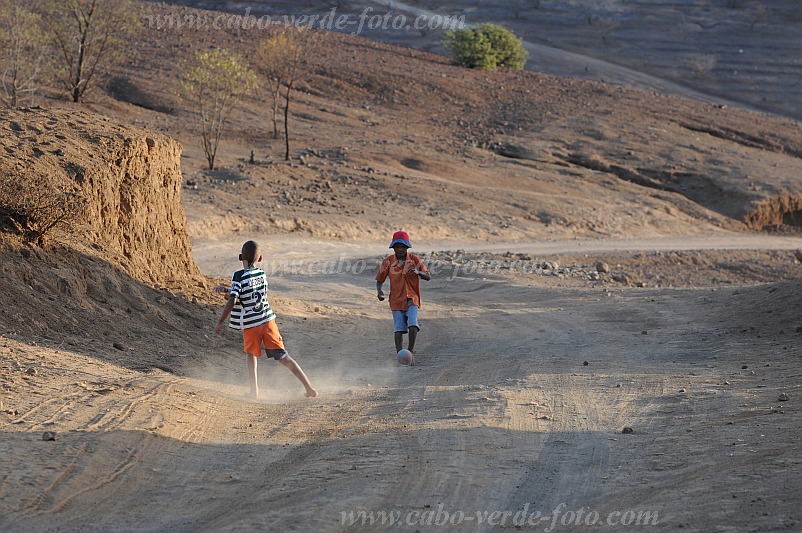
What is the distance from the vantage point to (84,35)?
30812mm

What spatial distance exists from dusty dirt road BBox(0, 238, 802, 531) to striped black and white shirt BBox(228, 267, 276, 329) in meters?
0.67

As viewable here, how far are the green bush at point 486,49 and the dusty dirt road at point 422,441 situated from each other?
3639 cm

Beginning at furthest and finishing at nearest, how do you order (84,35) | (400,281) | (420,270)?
1. (84,35)
2. (400,281)
3. (420,270)

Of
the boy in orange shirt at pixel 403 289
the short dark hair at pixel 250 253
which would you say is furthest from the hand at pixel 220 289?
the boy in orange shirt at pixel 403 289

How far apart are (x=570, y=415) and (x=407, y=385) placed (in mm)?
1891

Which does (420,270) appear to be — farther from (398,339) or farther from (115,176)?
(115,176)

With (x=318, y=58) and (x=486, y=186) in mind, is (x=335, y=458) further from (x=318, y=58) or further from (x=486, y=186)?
(x=318, y=58)

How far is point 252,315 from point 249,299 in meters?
0.15

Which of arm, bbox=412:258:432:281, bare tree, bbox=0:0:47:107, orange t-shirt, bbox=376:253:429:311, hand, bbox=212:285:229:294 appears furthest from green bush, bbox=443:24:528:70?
hand, bbox=212:285:229:294

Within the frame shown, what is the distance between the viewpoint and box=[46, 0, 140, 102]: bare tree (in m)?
30.7

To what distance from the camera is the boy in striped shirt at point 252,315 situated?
824cm

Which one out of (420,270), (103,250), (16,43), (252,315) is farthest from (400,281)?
(16,43)

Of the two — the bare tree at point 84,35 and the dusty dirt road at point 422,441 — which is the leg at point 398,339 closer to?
the dusty dirt road at point 422,441

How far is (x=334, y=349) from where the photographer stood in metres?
11.3
